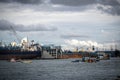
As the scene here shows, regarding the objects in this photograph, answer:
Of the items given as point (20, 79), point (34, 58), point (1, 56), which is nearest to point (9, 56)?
point (1, 56)

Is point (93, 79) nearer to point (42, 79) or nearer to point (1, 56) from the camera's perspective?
point (42, 79)

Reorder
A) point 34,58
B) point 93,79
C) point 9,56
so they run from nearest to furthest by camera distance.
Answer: point 93,79
point 9,56
point 34,58

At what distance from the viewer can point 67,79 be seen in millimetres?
59781

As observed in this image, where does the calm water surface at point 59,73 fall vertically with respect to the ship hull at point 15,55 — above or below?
below

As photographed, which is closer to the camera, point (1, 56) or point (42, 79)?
point (42, 79)

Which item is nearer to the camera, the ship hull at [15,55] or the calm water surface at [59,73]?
the calm water surface at [59,73]

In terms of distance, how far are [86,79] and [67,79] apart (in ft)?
11.4

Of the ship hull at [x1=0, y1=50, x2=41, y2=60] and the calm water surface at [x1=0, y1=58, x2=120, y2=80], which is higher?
the ship hull at [x1=0, y1=50, x2=41, y2=60]

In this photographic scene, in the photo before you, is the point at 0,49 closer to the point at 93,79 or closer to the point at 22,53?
the point at 22,53

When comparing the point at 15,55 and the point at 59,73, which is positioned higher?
the point at 15,55

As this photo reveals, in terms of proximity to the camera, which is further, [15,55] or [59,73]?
[15,55]

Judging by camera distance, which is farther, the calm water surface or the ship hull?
the ship hull

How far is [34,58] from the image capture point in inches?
7825

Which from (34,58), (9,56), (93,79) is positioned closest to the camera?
(93,79)
